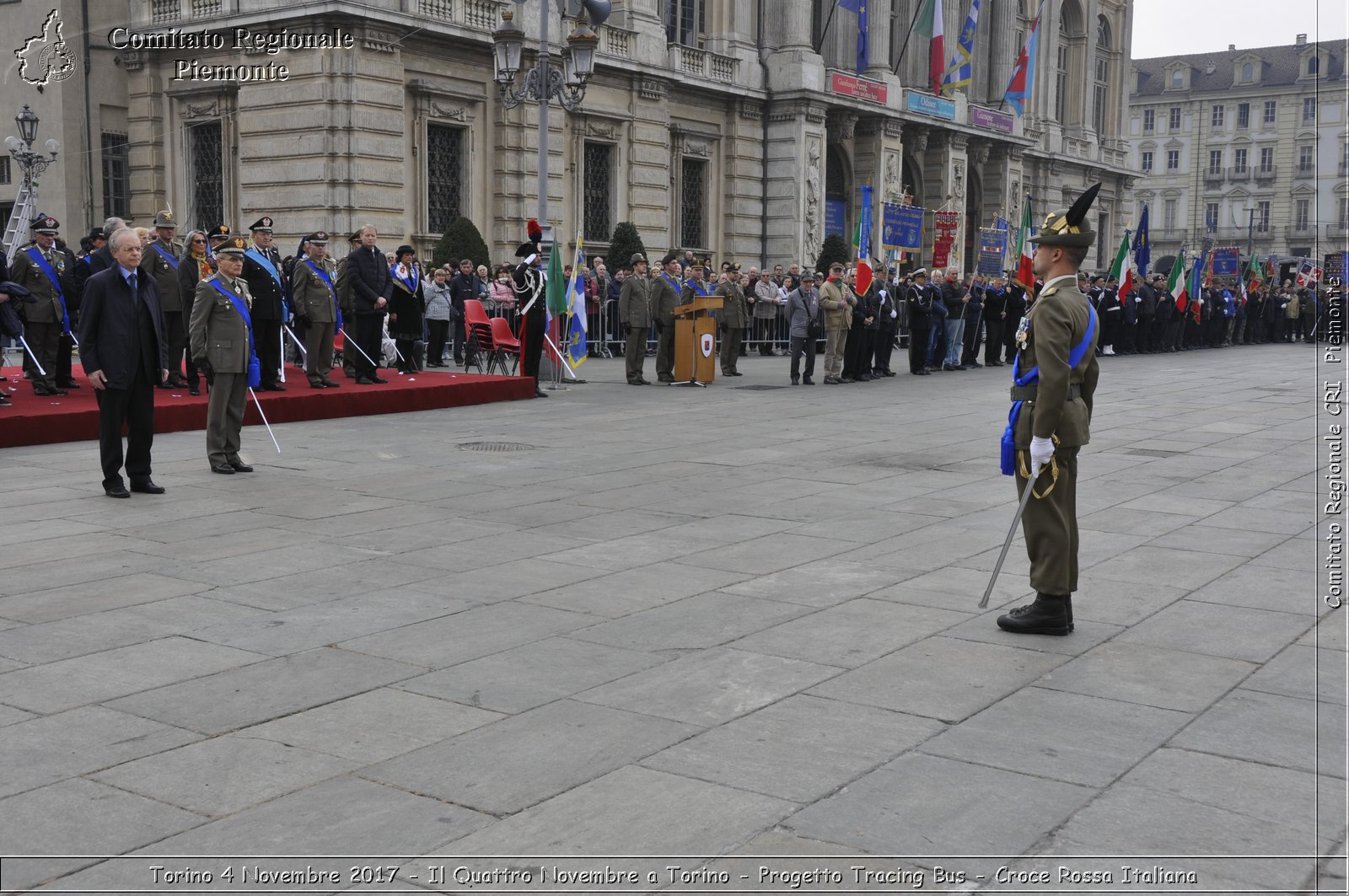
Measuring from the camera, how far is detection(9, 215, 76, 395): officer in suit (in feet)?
48.4

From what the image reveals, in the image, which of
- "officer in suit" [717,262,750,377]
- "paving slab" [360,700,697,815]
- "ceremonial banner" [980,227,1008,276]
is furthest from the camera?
"ceremonial banner" [980,227,1008,276]

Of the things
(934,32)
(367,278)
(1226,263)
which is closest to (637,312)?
(367,278)

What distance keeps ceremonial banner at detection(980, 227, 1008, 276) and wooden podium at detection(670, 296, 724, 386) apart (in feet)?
79.3

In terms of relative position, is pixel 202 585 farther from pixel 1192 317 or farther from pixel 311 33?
pixel 1192 317

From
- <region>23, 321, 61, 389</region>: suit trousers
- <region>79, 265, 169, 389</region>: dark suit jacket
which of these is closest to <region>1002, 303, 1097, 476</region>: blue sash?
<region>79, 265, 169, 389</region>: dark suit jacket

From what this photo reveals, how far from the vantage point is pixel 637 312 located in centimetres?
2030

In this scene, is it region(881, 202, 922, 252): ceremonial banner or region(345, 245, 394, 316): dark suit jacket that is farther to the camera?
region(881, 202, 922, 252): ceremonial banner

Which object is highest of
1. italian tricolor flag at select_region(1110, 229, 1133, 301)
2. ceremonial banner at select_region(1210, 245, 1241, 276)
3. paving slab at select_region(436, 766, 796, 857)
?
ceremonial banner at select_region(1210, 245, 1241, 276)

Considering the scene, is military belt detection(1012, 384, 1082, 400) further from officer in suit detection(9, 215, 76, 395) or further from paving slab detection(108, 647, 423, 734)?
officer in suit detection(9, 215, 76, 395)

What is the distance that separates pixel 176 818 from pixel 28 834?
1.36ft

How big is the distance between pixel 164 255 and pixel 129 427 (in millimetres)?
5700

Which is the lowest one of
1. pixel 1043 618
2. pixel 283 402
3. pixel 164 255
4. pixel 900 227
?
pixel 1043 618

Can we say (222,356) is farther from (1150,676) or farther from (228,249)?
(1150,676)

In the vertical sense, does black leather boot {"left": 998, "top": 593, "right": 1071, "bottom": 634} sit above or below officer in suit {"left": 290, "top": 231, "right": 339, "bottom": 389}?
below
